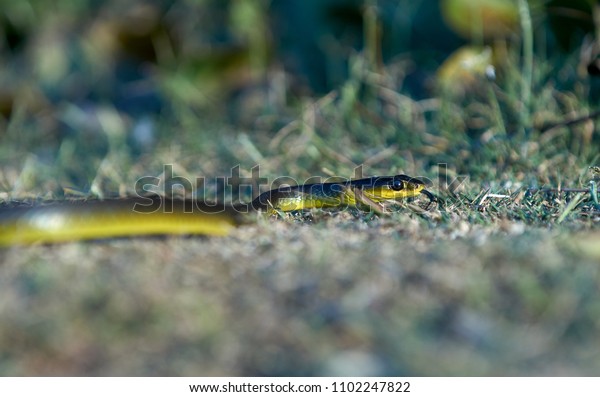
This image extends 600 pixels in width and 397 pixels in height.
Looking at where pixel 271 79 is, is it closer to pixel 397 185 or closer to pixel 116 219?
pixel 397 185

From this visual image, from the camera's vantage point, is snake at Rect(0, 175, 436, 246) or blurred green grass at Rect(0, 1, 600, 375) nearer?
blurred green grass at Rect(0, 1, 600, 375)

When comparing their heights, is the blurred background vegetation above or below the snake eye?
above

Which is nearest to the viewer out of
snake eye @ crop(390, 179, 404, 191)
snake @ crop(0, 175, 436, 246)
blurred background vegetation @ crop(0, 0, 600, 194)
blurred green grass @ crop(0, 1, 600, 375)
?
blurred green grass @ crop(0, 1, 600, 375)

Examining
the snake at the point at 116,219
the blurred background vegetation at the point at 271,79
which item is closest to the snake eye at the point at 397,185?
the snake at the point at 116,219

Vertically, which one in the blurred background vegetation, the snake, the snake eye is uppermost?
the blurred background vegetation

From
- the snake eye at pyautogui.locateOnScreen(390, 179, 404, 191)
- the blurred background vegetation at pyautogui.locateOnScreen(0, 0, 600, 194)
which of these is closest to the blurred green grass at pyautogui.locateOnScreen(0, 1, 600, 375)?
the blurred background vegetation at pyautogui.locateOnScreen(0, 0, 600, 194)

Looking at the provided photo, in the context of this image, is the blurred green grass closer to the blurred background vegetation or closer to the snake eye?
the blurred background vegetation

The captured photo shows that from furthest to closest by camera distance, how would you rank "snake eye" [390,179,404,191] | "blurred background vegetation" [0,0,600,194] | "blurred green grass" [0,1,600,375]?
"blurred background vegetation" [0,0,600,194] < "snake eye" [390,179,404,191] < "blurred green grass" [0,1,600,375]

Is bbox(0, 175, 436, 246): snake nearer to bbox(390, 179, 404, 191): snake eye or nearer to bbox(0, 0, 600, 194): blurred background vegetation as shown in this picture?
bbox(390, 179, 404, 191): snake eye

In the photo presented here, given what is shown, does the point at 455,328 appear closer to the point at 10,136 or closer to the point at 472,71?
the point at 472,71

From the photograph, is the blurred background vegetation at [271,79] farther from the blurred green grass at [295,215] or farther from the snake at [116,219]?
the snake at [116,219]
